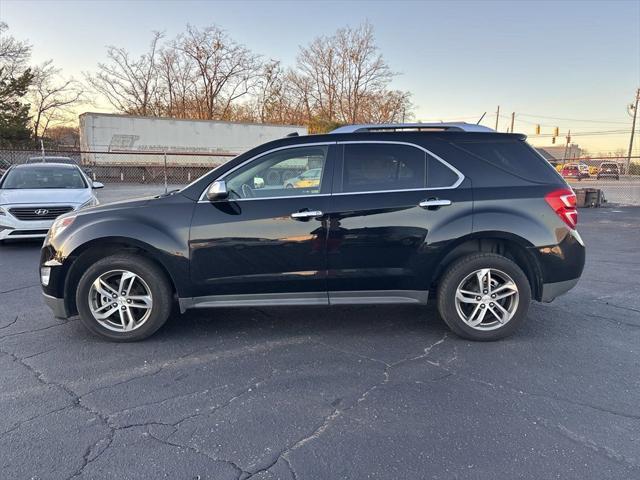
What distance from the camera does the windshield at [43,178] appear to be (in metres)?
8.52

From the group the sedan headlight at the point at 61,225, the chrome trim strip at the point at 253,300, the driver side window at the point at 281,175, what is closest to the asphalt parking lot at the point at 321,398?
the chrome trim strip at the point at 253,300

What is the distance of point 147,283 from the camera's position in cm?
373

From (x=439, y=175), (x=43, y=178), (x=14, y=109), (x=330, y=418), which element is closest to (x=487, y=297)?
(x=439, y=175)

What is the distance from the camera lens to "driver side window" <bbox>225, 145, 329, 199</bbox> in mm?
3801

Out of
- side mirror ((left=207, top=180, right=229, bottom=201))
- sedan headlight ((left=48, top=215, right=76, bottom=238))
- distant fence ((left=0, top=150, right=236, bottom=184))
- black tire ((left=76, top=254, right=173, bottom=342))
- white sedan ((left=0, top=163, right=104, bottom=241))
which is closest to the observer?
side mirror ((left=207, top=180, right=229, bottom=201))

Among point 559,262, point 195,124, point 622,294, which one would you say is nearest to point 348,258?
point 559,262

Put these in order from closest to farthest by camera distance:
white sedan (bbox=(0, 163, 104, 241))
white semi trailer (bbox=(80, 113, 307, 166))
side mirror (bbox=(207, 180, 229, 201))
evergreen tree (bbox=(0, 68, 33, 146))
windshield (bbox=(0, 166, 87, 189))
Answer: side mirror (bbox=(207, 180, 229, 201)), white sedan (bbox=(0, 163, 104, 241)), windshield (bbox=(0, 166, 87, 189)), white semi trailer (bbox=(80, 113, 307, 166)), evergreen tree (bbox=(0, 68, 33, 146))

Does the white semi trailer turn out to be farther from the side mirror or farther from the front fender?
the side mirror

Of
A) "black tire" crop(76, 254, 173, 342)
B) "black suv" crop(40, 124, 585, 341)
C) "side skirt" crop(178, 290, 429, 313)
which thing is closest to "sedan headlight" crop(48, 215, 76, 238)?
"black suv" crop(40, 124, 585, 341)

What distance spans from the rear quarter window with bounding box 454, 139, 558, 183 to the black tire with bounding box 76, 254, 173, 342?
2.91m

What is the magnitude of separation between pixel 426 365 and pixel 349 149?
195 centimetres

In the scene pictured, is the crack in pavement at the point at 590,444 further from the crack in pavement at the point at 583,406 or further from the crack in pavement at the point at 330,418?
the crack in pavement at the point at 330,418

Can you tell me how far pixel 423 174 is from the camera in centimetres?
382

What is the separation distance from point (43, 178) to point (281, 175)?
23.8ft
